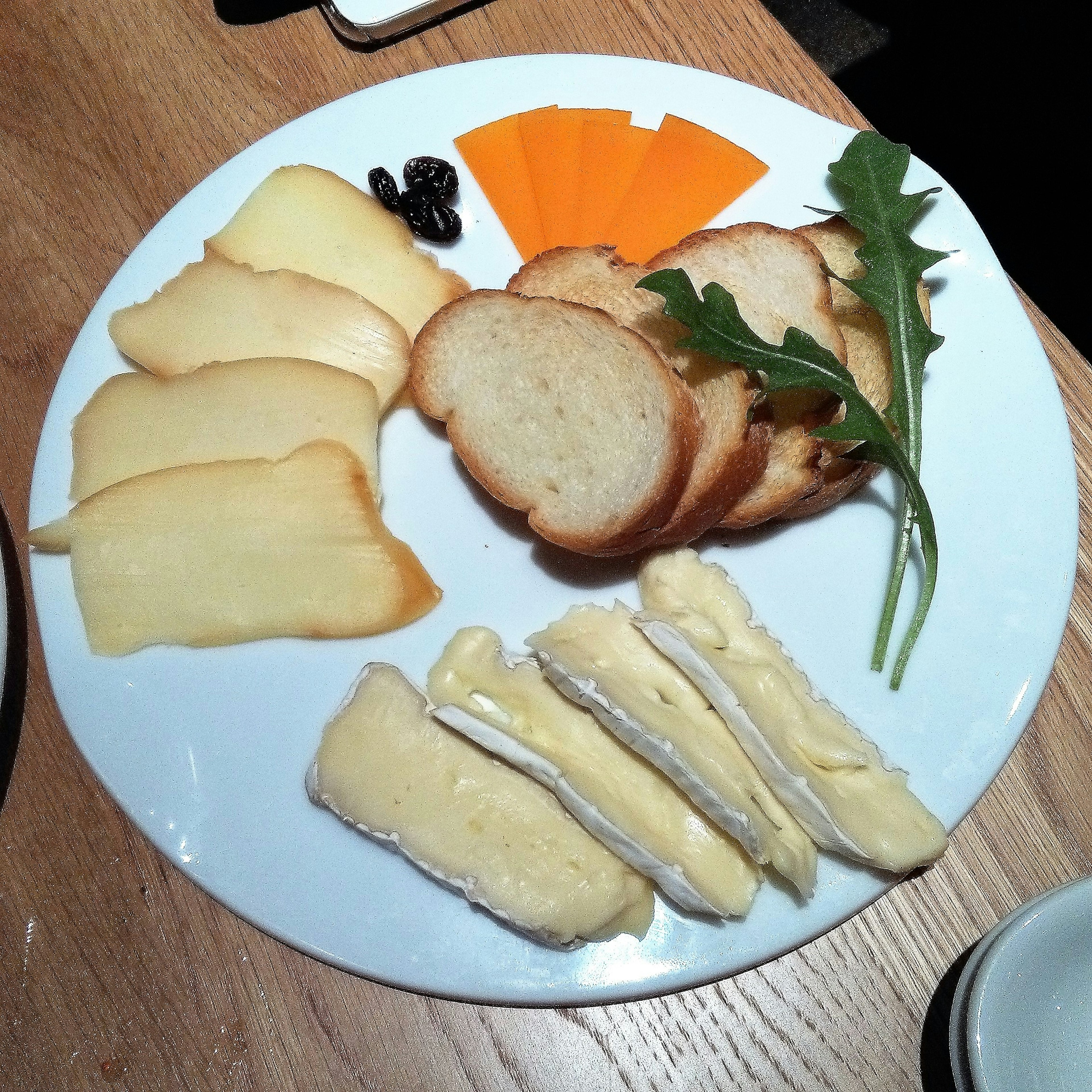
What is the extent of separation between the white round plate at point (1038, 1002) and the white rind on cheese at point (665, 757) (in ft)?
1.00

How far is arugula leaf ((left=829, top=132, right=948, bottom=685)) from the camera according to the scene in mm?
1231

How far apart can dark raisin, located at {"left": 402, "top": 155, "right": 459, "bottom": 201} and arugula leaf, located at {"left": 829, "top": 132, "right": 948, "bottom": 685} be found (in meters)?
0.59

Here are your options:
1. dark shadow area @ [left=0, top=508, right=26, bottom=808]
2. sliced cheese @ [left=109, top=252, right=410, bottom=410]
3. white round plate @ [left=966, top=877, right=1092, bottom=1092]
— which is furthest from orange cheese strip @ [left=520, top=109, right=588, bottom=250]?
white round plate @ [left=966, top=877, right=1092, bottom=1092]

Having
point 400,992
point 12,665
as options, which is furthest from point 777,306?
point 12,665

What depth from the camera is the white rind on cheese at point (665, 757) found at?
1042 millimetres

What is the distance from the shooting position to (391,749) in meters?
1.15

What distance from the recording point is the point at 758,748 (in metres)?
1.06

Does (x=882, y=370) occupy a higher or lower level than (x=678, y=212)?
lower

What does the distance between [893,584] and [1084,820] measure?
44 centimetres

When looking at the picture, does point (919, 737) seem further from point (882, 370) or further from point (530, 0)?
Result: point (530, 0)

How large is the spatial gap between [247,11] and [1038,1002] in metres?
1.96

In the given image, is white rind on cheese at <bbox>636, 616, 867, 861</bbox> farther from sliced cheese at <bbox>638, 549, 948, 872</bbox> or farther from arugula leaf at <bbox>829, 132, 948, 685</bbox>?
arugula leaf at <bbox>829, 132, 948, 685</bbox>

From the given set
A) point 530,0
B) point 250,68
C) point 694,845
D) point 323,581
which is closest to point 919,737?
point 694,845

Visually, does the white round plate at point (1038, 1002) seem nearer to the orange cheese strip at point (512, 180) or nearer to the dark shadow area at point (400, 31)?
the orange cheese strip at point (512, 180)
